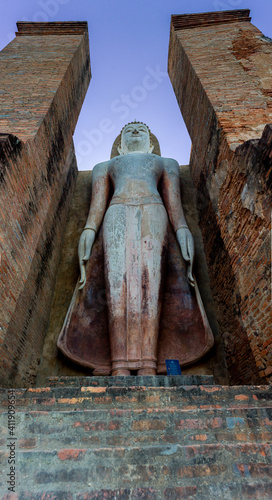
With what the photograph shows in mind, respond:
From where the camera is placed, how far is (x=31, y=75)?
17.5 ft

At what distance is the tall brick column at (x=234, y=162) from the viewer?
323 cm

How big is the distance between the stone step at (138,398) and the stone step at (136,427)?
103mm

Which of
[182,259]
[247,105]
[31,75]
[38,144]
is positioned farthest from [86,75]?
[182,259]

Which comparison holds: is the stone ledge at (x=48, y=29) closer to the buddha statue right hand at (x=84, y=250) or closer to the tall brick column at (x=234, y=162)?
the tall brick column at (x=234, y=162)

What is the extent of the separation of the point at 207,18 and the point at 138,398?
763 centimetres

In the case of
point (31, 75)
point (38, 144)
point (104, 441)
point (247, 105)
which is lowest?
point (104, 441)

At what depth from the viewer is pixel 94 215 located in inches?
196

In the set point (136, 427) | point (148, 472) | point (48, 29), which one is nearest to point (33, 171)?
point (136, 427)

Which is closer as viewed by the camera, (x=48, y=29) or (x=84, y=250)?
(x=84, y=250)

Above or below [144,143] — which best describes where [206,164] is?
below

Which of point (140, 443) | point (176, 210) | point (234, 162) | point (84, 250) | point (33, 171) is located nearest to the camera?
point (140, 443)

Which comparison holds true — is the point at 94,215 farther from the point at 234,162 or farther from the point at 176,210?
the point at 234,162

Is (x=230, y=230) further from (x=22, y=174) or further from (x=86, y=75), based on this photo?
(x=86, y=75)

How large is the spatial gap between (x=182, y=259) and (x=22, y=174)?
97.7 inches
